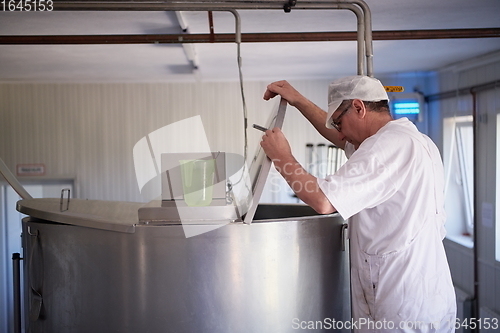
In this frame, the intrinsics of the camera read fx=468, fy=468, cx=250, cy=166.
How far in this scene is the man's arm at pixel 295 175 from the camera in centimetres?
128

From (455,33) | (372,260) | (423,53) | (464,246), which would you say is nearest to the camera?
(372,260)

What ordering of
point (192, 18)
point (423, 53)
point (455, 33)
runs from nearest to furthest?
point (455, 33) → point (192, 18) → point (423, 53)

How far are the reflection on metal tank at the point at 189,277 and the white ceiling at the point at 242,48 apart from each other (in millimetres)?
1331

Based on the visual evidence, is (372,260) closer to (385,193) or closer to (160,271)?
(385,193)

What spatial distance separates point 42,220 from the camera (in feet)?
5.81

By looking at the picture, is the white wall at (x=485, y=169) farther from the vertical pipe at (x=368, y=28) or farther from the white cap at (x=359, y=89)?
the white cap at (x=359, y=89)

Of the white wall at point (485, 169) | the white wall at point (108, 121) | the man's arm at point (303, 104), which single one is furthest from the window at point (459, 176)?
the man's arm at point (303, 104)

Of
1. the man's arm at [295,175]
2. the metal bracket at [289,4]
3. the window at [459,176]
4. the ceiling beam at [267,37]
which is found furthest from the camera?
the window at [459,176]

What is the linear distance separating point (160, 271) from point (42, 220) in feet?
2.04

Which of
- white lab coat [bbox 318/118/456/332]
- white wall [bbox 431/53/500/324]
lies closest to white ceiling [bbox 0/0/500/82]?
white wall [bbox 431/53/500/324]

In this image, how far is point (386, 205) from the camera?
1.42m

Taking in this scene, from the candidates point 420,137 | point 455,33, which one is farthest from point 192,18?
point 420,137

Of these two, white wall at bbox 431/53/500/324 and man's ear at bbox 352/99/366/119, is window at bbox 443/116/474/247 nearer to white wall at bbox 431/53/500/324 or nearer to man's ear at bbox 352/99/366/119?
white wall at bbox 431/53/500/324

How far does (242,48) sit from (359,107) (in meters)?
1.98
